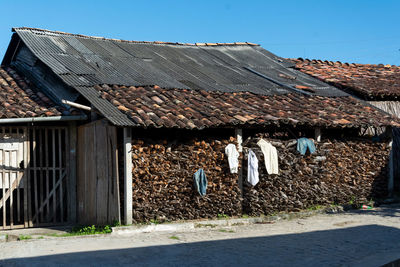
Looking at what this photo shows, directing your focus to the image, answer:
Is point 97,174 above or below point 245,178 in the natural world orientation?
above

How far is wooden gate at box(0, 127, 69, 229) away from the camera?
10984mm

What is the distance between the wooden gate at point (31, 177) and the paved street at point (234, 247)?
1977 millimetres

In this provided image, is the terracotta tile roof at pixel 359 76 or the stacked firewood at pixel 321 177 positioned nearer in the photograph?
the stacked firewood at pixel 321 177

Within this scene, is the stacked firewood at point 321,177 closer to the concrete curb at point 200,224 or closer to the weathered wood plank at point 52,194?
the concrete curb at point 200,224

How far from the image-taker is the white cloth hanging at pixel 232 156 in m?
11.2

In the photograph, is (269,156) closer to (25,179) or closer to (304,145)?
(304,145)

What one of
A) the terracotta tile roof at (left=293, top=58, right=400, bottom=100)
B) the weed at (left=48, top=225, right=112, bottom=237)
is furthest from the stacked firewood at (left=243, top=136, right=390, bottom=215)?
the weed at (left=48, top=225, right=112, bottom=237)

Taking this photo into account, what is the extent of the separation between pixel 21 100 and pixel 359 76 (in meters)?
11.8

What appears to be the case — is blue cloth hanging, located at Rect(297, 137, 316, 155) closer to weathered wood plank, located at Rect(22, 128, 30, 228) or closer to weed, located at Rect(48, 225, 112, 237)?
weed, located at Rect(48, 225, 112, 237)

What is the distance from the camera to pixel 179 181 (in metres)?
10.8

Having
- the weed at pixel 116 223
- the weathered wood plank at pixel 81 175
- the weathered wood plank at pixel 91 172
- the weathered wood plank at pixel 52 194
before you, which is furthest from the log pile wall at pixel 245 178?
the weathered wood plank at pixel 52 194

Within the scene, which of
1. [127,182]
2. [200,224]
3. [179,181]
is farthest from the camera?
[179,181]

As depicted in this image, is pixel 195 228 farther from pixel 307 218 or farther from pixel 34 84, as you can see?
pixel 34 84

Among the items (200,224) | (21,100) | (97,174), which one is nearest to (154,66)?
(21,100)
